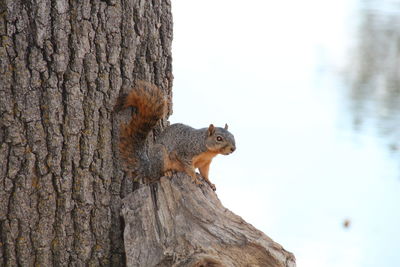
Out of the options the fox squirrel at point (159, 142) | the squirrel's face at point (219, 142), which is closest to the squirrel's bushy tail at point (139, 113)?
the fox squirrel at point (159, 142)

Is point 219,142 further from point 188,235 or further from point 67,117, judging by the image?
point 67,117

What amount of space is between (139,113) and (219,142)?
33cm

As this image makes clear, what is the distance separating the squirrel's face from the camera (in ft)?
6.78

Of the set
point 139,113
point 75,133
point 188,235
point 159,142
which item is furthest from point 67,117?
point 188,235

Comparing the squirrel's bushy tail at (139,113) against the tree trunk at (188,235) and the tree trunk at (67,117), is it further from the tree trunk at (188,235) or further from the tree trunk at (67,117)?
the tree trunk at (188,235)

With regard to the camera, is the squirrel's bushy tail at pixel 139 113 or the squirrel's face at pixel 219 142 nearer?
the squirrel's bushy tail at pixel 139 113

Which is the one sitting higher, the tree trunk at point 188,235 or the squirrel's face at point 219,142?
the squirrel's face at point 219,142

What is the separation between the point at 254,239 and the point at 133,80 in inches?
22.5

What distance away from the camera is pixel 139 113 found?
185 cm

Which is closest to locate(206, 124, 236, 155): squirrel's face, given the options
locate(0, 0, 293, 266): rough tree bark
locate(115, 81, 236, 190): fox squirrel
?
locate(115, 81, 236, 190): fox squirrel

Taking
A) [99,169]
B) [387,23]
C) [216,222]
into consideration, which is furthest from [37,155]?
[387,23]

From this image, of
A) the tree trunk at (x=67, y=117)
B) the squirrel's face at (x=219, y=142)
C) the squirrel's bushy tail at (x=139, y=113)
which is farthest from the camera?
the squirrel's face at (x=219, y=142)

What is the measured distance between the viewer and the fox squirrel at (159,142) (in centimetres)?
183

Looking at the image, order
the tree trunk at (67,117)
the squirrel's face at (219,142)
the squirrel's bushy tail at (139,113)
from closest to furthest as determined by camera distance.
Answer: the tree trunk at (67,117)
the squirrel's bushy tail at (139,113)
the squirrel's face at (219,142)
